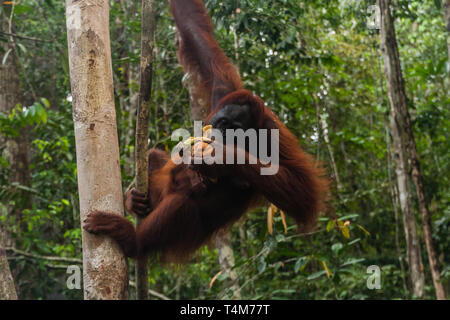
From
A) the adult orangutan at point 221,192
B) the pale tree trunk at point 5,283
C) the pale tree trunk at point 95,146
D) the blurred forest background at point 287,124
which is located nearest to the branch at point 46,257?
the blurred forest background at point 287,124

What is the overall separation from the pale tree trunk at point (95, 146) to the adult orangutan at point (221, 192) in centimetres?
41

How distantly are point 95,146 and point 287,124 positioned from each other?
3.98 metres

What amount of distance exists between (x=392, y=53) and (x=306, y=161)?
84.3 inches

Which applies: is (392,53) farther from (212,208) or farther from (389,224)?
(389,224)

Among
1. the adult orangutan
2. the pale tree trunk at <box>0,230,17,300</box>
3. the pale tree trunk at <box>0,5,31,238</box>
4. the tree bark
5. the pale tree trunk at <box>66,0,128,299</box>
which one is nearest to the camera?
the pale tree trunk at <box>66,0,128,299</box>

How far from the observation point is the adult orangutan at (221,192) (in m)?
2.55

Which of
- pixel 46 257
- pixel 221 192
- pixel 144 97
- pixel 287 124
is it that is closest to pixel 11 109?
pixel 46 257

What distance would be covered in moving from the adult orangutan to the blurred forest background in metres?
0.43

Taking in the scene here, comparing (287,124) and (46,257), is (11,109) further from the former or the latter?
(287,124)

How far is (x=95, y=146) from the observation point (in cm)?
188

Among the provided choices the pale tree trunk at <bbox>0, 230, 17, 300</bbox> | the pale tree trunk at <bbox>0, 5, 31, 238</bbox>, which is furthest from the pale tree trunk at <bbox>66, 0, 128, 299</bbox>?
the pale tree trunk at <bbox>0, 5, 31, 238</bbox>

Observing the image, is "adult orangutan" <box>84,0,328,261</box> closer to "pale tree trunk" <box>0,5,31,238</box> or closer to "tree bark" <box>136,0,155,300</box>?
"tree bark" <box>136,0,155,300</box>

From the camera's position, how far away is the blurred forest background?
414cm

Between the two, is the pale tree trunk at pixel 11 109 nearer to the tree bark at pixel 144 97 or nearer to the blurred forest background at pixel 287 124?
the blurred forest background at pixel 287 124
